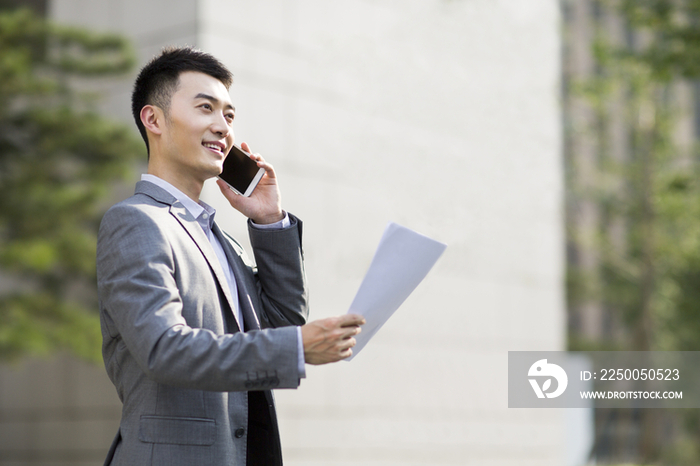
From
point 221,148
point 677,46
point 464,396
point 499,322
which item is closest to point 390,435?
point 464,396

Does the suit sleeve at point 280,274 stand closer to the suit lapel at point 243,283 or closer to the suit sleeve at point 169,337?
the suit lapel at point 243,283

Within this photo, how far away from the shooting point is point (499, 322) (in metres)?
8.90

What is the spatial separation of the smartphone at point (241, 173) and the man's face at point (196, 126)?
0.18m

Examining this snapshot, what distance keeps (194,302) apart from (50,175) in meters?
5.07

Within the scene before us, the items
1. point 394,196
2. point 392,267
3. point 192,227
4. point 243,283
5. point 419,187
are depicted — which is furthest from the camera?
point 419,187

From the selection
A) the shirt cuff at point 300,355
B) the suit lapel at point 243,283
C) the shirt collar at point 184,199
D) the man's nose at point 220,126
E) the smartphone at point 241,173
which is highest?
the man's nose at point 220,126

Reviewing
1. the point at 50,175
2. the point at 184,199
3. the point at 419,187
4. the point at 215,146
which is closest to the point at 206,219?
the point at 184,199

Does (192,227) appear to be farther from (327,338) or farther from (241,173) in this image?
(327,338)

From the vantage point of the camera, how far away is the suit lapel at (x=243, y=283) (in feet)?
6.07

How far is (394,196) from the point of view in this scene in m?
7.76

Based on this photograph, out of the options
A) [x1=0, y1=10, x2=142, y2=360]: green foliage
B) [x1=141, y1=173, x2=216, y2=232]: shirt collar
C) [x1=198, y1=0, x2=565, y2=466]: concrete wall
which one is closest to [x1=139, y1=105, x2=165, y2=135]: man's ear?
[x1=141, y1=173, x2=216, y2=232]: shirt collar

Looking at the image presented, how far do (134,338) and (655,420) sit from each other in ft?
50.6

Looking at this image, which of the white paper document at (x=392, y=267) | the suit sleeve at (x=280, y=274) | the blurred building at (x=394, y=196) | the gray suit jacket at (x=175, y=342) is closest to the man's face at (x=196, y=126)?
the gray suit jacket at (x=175, y=342)

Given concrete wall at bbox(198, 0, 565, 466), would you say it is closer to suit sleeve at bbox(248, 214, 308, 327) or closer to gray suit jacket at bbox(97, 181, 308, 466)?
suit sleeve at bbox(248, 214, 308, 327)
